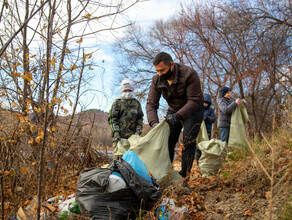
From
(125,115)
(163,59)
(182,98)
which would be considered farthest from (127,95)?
(163,59)

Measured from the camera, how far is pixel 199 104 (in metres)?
3.10

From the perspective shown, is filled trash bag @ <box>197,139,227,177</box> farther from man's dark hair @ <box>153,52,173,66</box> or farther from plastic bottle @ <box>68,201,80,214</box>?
plastic bottle @ <box>68,201,80,214</box>

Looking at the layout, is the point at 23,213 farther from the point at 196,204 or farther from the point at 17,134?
the point at 196,204

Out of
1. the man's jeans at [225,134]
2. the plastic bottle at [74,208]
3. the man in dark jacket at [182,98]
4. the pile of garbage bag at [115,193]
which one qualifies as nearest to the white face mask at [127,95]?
the man in dark jacket at [182,98]

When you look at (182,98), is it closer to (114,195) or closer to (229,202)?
(229,202)

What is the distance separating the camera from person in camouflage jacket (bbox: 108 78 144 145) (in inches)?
164

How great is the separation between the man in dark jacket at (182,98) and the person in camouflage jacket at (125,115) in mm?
950

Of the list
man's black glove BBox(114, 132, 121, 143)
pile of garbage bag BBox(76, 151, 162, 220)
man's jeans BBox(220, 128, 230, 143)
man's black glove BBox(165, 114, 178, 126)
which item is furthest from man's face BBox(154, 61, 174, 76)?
man's jeans BBox(220, 128, 230, 143)

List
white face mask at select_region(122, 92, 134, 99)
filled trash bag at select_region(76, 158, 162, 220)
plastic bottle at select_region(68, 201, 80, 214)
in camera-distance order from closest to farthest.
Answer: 1. filled trash bag at select_region(76, 158, 162, 220)
2. plastic bottle at select_region(68, 201, 80, 214)
3. white face mask at select_region(122, 92, 134, 99)

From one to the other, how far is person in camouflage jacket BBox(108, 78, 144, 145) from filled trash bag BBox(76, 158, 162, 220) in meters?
1.77

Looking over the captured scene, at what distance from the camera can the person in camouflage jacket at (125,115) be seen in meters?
4.17

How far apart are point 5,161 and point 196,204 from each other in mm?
2118

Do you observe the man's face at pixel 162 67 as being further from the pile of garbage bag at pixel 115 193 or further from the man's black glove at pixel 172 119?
the pile of garbage bag at pixel 115 193

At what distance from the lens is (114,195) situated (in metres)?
2.17
